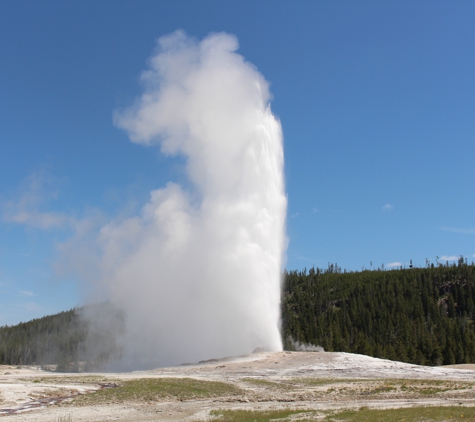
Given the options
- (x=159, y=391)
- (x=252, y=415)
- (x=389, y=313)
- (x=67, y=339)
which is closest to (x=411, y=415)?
(x=252, y=415)

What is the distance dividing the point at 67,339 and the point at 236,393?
127676 millimetres

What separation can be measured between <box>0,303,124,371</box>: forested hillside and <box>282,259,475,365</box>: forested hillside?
132 feet

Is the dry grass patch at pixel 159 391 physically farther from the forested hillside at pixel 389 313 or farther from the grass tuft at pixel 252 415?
the forested hillside at pixel 389 313

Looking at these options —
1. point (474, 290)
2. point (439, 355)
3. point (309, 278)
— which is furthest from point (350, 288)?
point (439, 355)

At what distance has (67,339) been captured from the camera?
141 meters

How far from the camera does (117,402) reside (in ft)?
79.0

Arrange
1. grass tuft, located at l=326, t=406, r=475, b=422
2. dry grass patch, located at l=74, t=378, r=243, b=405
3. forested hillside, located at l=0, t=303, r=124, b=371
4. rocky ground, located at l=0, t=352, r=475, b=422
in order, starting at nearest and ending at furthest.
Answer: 1. grass tuft, located at l=326, t=406, r=475, b=422
2. rocky ground, located at l=0, t=352, r=475, b=422
3. dry grass patch, located at l=74, t=378, r=243, b=405
4. forested hillside, located at l=0, t=303, r=124, b=371

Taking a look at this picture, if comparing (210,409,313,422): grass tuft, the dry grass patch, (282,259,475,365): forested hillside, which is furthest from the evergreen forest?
(210,409,313,422): grass tuft

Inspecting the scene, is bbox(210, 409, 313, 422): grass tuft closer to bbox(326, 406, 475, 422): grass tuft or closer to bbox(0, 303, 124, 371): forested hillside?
bbox(326, 406, 475, 422): grass tuft

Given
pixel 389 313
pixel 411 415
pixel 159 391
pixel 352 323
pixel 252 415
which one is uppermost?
pixel 389 313

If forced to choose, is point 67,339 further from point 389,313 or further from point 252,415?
point 252,415

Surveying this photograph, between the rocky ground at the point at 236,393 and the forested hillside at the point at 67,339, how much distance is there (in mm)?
56471

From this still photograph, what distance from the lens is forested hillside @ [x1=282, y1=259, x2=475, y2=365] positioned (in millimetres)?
83312

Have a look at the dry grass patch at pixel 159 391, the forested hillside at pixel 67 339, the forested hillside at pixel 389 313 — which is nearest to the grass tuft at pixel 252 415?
the dry grass patch at pixel 159 391
